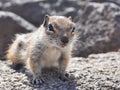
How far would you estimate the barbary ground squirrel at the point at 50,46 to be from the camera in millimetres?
6301

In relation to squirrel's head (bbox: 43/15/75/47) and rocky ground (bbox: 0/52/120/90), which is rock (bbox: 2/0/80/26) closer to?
rocky ground (bbox: 0/52/120/90)

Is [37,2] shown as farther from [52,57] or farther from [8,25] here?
[52,57]

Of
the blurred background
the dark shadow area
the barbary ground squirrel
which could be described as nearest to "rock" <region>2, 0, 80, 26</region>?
the blurred background

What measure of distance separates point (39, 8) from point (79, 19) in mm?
1257

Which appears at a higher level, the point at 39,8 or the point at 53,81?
the point at 39,8

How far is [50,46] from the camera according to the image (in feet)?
21.8

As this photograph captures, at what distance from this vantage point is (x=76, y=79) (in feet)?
22.5

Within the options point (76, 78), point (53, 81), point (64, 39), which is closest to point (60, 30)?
point (64, 39)

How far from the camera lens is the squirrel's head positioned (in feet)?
20.4

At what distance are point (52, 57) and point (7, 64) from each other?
1.10 metres

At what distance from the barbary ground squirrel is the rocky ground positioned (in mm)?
130

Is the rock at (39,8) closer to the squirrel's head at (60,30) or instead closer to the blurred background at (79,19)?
the blurred background at (79,19)

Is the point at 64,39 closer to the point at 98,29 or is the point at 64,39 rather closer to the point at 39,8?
the point at 98,29

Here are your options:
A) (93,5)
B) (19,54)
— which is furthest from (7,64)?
(93,5)
